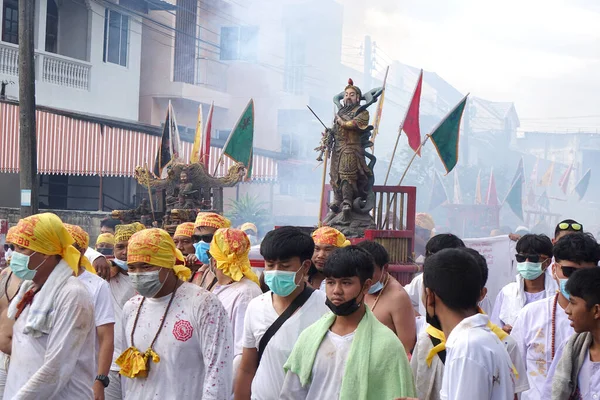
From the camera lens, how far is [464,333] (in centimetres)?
342

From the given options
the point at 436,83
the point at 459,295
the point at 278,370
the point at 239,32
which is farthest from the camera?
the point at 436,83

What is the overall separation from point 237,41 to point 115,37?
6.22 meters

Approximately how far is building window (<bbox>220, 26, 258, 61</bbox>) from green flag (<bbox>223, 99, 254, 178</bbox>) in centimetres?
1866

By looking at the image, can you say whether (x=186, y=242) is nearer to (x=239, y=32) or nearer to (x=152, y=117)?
(x=152, y=117)

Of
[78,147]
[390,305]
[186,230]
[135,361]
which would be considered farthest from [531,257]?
[78,147]

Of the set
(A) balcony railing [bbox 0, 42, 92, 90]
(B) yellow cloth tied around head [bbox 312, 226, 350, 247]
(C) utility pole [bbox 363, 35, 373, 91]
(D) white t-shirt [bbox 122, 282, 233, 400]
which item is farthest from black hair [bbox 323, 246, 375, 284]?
(C) utility pole [bbox 363, 35, 373, 91]

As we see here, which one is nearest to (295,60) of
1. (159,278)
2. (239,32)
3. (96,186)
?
(239,32)

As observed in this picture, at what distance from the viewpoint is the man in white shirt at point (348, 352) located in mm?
3816

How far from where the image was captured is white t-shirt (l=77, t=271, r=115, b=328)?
5453mm

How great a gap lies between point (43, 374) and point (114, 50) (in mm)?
23932

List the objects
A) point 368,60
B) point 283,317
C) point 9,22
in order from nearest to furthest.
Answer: point 283,317 < point 9,22 < point 368,60

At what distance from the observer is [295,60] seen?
34000mm

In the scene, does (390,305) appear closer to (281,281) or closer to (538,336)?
(538,336)

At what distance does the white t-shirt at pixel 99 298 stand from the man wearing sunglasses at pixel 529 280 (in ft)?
9.91
